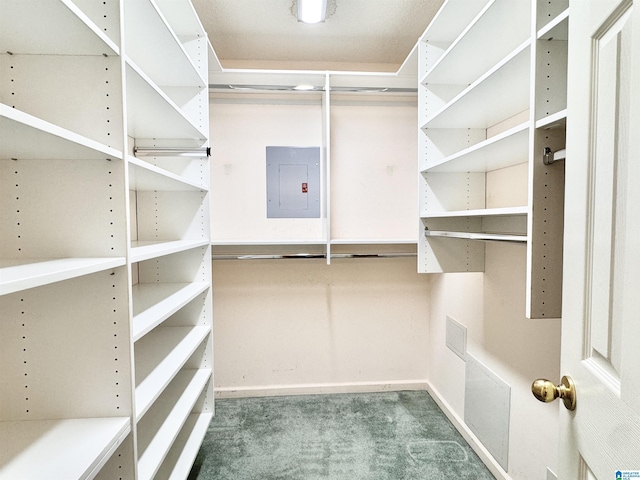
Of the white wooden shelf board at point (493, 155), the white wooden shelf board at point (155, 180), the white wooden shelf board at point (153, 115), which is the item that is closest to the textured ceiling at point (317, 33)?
the white wooden shelf board at point (153, 115)

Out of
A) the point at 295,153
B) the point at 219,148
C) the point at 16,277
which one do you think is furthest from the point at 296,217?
the point at 16,277

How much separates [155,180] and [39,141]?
73 centimetres

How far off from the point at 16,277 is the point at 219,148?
1.97 metres

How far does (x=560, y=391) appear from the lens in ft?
2.27

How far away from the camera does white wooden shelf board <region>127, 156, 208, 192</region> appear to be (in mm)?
1158

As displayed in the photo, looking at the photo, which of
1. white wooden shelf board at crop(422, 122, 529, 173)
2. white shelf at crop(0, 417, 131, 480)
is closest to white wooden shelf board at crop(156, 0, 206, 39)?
white wooden shelf board at crop(422, 122, 529, 173)

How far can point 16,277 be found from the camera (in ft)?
2.11

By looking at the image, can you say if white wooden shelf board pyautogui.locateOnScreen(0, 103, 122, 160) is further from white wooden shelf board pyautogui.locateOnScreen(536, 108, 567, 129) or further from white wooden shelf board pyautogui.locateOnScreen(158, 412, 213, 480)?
white wooden shelf board pyautogui.locateOnScreen(158, 412, 213, 480)

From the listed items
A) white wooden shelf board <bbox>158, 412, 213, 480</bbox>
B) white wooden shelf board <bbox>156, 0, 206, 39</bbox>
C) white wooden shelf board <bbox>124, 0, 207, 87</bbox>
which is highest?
white wooden shelf board <bbox>156, 0, 206, 39</bbox>

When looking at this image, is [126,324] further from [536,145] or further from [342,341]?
[342,341]

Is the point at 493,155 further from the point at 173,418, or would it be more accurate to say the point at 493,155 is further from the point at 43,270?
the point at 173,418

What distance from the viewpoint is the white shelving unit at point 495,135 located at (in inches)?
39.2

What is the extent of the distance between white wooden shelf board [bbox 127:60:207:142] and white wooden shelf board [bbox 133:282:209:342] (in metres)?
0.79

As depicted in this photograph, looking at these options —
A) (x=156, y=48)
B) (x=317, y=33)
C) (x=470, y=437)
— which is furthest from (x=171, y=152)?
(x=470, y=437)
